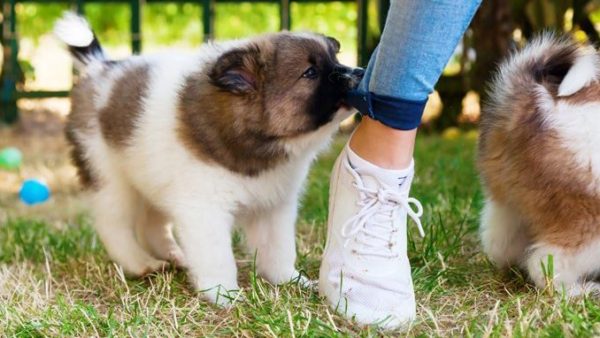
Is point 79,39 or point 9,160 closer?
point 79,39

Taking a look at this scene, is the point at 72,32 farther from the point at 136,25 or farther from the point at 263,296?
the point at 136,25

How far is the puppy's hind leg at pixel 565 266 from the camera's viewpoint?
8.57 feet

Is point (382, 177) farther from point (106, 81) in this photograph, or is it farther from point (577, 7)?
point (577, 7)

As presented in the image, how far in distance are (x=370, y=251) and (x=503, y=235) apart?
2.01 feet

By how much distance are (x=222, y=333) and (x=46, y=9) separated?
19.2 ft

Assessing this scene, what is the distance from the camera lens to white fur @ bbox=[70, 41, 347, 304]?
278cm

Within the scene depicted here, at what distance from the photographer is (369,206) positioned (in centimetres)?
254

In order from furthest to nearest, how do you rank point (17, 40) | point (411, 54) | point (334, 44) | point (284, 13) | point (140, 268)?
point (17, 40) < point (284, 13) < point (140, 268) < point (334, 44) < point (411, 54)

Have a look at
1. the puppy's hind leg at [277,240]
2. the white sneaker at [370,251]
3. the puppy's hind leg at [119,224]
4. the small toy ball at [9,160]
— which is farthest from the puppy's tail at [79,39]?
the small toy ball at [9,160]

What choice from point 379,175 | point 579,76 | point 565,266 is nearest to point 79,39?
point 379,175

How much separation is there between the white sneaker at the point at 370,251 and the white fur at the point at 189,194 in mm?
302

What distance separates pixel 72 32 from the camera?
330cm

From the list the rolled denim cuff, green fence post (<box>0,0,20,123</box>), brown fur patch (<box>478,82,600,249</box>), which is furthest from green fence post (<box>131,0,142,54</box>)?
the rolled denim cuff

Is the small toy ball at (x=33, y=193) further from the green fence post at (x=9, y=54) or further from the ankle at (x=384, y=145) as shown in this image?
the ankle at (x=384, y=145)
